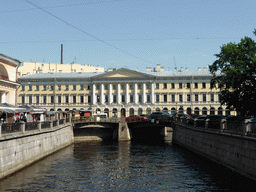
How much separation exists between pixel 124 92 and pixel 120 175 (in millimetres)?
62252

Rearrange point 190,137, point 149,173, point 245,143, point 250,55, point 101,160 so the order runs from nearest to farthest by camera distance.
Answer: point 245,143 < point 149,173 < point 101,160 < point 190,137 < point 250,55

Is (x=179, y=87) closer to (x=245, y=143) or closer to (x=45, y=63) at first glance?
(x=45, y=63)

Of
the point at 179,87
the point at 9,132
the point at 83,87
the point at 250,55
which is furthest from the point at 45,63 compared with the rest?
the point at 9,132

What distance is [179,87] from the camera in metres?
84.2

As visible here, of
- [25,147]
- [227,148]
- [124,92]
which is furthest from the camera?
[124,92]

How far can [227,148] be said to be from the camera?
2394 centimetres

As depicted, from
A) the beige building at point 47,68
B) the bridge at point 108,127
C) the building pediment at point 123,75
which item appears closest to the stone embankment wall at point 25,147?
the bridge at point 108,127

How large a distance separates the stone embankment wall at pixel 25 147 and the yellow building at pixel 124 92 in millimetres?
46457

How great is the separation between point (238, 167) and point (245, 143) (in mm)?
2006

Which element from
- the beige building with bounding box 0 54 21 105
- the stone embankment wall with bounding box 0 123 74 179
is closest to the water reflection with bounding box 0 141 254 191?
the stone embankment wall with bounding box 0 123 74 179

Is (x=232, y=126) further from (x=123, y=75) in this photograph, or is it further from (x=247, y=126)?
(x=123, y=75)

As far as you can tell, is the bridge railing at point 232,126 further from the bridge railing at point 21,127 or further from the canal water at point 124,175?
the bridge railing at point 21,127

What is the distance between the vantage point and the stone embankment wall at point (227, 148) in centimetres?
1955

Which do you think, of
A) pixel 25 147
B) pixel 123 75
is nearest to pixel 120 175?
pixel 25 147
